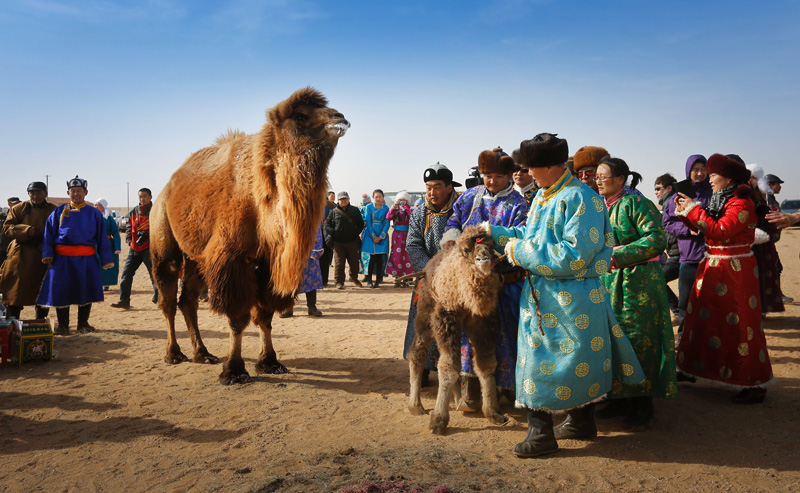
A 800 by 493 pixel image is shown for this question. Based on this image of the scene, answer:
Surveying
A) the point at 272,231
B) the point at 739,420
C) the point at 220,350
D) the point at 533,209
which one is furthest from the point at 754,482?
the point at 220,350

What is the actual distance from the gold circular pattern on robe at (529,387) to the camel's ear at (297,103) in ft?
10.3

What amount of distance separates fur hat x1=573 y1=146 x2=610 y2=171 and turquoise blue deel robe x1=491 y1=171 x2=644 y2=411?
1.32 metres

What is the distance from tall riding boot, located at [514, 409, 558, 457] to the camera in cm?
333

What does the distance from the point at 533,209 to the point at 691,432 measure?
2.18m

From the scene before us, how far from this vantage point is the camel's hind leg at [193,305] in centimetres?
614

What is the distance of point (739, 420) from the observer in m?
4.11

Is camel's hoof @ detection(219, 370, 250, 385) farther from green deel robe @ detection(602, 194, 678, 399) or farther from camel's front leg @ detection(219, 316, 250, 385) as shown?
green deel robe @ detection(602, 194, 678, 399)

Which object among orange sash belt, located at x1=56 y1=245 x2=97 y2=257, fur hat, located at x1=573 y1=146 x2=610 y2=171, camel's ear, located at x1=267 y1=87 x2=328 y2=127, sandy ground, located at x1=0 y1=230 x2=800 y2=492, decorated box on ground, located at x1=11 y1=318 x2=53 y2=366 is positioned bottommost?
sandy ground, located at x1=0 y1=230 x2=800 y2=492

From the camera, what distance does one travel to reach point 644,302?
3959 millimetres

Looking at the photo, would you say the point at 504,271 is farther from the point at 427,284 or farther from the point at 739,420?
the point at 739,420

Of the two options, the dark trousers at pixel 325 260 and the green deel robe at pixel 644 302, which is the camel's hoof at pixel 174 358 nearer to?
the green deel robe at pixel 644 302

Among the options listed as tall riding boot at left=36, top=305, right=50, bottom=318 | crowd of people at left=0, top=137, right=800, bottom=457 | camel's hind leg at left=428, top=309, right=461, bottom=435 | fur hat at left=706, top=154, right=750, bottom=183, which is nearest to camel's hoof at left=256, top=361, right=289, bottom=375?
crowd of people at left=0, top=137, right=800, bottom=457

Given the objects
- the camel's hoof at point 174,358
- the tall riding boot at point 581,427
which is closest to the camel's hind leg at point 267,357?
the camel's hoof at point 174,358

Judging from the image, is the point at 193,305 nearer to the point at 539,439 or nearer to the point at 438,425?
the point at 438,425
